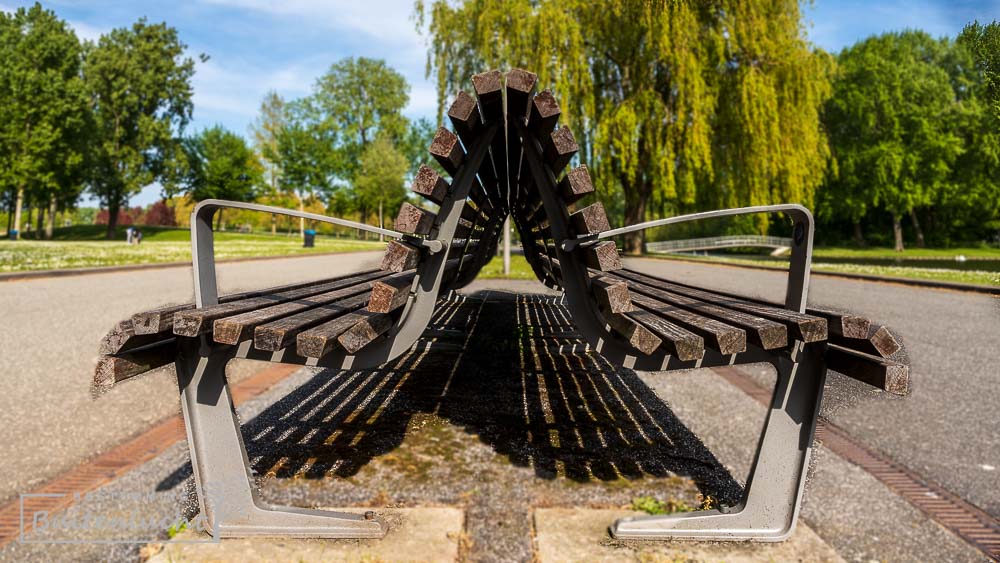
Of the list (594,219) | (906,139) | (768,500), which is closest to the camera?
(594,219)

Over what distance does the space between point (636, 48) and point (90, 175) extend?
3432cm

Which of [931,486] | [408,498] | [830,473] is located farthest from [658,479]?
[931,486]

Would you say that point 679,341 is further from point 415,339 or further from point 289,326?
point 289,326

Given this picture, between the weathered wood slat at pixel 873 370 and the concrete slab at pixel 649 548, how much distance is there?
69cm

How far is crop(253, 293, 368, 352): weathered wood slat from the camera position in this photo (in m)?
1.71

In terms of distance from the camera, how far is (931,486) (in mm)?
2770

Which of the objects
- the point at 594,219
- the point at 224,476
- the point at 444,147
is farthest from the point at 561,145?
the point at 224,476

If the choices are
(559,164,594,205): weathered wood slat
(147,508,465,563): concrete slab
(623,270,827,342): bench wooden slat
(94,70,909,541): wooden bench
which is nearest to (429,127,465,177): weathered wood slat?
(94,70,909,541): wooden bench

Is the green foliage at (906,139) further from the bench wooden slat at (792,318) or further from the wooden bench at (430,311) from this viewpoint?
the wooden bench at (430,311)

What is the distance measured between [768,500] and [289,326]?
1848 mm

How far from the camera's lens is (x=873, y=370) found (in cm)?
174

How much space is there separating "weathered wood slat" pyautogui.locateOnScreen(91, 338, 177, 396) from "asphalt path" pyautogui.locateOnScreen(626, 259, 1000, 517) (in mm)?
2337

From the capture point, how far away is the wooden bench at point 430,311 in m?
1.75

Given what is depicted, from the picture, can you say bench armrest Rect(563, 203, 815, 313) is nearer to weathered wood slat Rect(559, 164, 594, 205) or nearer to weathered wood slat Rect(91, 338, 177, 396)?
weathered wood slat Rect(559, 164, 594, 205)
